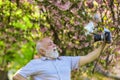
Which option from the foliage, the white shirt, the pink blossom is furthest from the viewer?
the foliage

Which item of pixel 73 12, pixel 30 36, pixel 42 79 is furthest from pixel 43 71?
pixel 30 36

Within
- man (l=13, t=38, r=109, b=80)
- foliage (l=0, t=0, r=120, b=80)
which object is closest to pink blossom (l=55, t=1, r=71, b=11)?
foliage (l=0, t=0, r=120, b=80)

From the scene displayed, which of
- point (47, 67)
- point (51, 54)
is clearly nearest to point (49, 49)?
point (51, 54)

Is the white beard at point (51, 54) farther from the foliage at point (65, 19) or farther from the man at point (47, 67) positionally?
the foliage at point (65, 19)

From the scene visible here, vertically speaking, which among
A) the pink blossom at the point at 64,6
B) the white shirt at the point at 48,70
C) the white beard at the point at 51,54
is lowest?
the white shirt at the point at 48,70

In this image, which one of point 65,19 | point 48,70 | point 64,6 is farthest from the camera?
point 65,19

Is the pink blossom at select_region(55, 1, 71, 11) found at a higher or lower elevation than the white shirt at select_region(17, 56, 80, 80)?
higher

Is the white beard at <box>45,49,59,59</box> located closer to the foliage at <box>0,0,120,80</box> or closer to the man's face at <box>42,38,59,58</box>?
the man's face at <box>42,38,59,58</box>

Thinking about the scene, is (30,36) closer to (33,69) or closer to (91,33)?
(91,33)

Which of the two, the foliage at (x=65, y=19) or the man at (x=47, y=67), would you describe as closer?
A: the man at (x=47, y=67)

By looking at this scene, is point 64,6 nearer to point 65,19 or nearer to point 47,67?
point 65,19

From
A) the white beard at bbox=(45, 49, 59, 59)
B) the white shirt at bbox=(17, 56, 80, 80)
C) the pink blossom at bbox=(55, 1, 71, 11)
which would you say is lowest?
the white shirt at bbox=(17, 56, 80, 80)

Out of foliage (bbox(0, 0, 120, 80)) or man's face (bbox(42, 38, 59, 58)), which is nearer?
man's face (bbox(42, 38, 59, 58))

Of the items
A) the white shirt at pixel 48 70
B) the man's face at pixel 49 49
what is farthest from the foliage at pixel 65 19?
the white shirt at pixel 48 70
